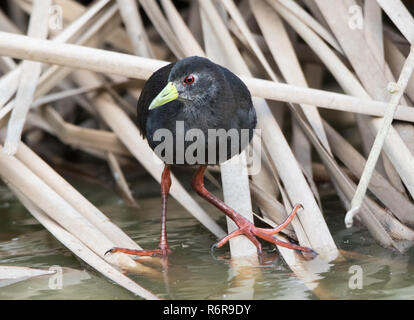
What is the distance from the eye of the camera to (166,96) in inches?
108

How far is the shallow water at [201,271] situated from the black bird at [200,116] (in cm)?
17

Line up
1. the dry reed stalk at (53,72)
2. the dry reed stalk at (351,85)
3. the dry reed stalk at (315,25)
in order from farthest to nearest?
1. the dry reed stalk at (315,25)
2. the dry reed stalk at (53,72)
3. the dry reed stalk at (351,85)

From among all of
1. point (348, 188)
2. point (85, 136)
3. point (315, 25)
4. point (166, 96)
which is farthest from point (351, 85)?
point (85, 136)

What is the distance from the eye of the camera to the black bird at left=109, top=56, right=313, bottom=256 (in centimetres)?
276

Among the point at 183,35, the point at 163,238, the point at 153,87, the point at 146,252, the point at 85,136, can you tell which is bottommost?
the point at 146,252

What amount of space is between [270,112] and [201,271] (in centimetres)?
88

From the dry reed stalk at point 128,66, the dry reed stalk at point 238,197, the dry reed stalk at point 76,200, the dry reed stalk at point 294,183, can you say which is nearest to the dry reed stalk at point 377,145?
the dry reed stalk at point 128,66

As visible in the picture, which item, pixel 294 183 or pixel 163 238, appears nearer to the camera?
pixel 294 183

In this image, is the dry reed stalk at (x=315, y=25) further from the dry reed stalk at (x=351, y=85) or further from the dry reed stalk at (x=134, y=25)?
the dry reed stalk at (x=134, y=25)

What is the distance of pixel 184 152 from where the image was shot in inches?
112

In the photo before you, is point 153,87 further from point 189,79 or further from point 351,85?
point 351,85

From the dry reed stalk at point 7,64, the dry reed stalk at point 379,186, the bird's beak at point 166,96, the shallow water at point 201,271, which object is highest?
the dry reed stalk at point 7,64

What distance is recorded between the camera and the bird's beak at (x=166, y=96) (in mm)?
2740
